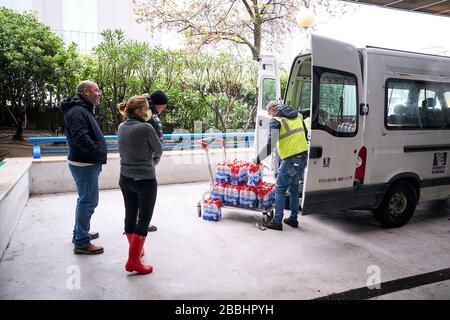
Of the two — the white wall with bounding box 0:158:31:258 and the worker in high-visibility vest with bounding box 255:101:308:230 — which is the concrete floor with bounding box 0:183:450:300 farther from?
the worker in high-visibility vest with bounding box 255:101:308:230

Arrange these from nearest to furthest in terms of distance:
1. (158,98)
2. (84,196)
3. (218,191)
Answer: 1. (84,196)
2. (158,98)
3. (218,191)

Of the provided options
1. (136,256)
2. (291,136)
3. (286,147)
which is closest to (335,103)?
(291,136)

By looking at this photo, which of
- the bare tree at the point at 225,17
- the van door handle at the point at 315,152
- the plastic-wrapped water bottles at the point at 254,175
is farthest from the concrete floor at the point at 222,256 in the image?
the bare tree at the point at 225,17

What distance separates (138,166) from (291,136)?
2.22 metres

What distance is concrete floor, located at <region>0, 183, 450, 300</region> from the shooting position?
3.44 m

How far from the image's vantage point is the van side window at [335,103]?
4461 mm

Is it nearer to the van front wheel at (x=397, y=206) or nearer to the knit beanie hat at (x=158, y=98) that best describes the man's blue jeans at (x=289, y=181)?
the van front wheel at (x=397, y=206)

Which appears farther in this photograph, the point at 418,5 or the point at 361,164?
the point at 418,5

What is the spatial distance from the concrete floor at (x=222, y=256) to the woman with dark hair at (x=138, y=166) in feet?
1.39

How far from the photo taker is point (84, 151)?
3.86 metres

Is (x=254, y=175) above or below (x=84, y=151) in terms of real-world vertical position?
below

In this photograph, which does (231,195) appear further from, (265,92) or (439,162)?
(439,162)

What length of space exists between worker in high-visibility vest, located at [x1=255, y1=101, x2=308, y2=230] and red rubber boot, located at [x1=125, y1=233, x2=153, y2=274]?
2112mm

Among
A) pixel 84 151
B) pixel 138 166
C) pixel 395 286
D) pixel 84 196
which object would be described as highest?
pixel 84 151
